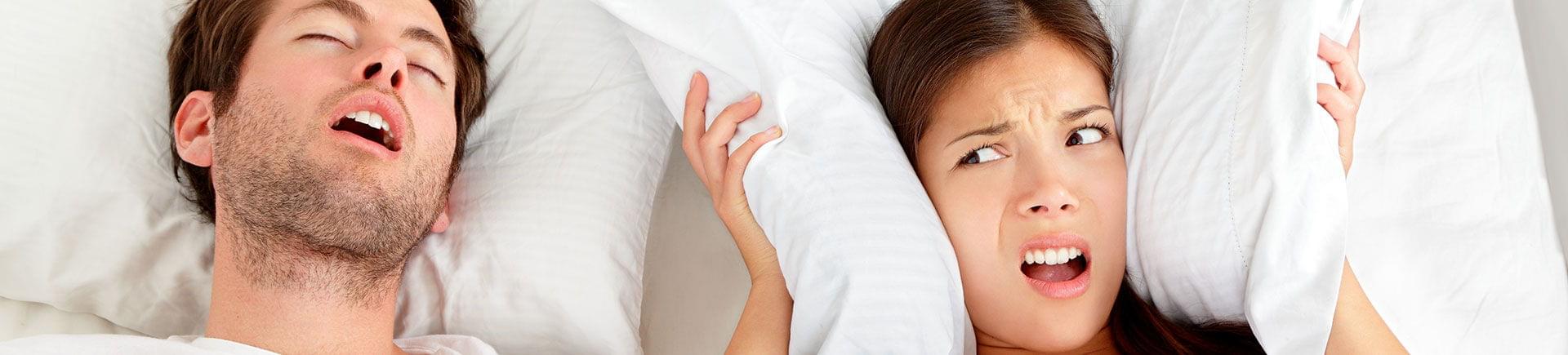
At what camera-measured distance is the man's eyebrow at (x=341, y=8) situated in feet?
5.80

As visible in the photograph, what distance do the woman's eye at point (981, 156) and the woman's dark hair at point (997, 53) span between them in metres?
0.09

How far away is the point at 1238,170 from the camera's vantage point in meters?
1.54

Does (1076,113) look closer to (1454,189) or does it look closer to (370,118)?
(1454,189)

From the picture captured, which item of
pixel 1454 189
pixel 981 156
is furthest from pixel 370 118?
pixel 1454 189

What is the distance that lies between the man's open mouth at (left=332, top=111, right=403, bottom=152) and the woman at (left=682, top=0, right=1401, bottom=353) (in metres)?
0.50

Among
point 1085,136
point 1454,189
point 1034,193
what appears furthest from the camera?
point 1454,189

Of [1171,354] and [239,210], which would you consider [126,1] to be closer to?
[239,210]

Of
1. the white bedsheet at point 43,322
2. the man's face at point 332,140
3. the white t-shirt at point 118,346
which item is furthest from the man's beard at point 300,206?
the white bedsheet at point 43,322

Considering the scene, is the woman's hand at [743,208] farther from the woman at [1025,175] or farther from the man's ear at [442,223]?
the man's ear at [442,223]

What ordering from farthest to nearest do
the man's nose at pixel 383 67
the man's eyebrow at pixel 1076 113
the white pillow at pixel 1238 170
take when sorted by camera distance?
the man's nose at pixel 383 67 → the man's eyebrow at pixel 1076 113 → the white pillow at pixel 1238 170

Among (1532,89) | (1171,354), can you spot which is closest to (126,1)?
(1171,354)

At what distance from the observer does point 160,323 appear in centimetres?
190

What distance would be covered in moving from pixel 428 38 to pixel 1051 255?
1.04 m

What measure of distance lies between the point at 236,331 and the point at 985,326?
110cm
